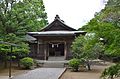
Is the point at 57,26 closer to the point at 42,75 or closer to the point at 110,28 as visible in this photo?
the point at 42,75

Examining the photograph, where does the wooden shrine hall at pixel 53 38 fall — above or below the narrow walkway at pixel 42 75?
above

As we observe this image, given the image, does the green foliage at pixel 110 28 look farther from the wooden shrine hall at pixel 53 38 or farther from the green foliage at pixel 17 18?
the wooden shrine hall at pixel 53 38

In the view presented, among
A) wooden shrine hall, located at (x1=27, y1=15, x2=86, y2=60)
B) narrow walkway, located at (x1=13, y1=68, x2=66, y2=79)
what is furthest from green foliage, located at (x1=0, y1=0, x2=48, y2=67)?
narrow walkway, located at (x1=13, y1=68, x2=66, y2=79)

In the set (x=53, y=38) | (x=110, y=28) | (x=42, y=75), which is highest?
(x=53, y=38)

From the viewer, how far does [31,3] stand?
29016mm

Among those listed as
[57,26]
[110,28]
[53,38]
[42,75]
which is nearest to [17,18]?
[53,38]

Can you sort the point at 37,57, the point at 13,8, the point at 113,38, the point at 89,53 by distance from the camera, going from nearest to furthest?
the point at 113,38
the point at 89,53
the point at 13,8
the point at 37,57

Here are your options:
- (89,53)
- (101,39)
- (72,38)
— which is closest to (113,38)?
(101,39)

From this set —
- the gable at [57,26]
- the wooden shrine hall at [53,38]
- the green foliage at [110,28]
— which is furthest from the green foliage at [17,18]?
the green foliage at [110,28]

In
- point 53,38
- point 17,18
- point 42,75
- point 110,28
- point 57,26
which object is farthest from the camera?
point 57,26

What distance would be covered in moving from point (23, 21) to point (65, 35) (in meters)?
5.31

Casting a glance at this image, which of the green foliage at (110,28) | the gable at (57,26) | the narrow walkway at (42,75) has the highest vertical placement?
the gable at (57,26)

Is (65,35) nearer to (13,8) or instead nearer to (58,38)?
(58,38)

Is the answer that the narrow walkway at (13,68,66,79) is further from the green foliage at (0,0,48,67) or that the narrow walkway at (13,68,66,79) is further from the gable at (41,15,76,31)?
the gable at (41,15,76,31)
